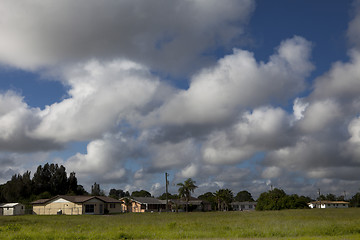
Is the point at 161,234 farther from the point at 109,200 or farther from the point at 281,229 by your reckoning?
the point at 109,200

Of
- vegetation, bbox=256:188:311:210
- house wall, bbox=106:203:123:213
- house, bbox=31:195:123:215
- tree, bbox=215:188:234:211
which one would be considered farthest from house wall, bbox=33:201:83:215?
tree, bbox=215:188:234:211

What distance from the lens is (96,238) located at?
23.7m

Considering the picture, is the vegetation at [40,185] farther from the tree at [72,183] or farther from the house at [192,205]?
the house at [192,205]

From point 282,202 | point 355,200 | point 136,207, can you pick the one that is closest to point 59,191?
point 136,207

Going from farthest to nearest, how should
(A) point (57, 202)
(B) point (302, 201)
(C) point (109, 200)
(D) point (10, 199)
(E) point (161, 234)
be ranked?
(D) point (10, 199) → (B) point (302, 201) → (C) point (109, 200) → (A) point (57, 202) → (E) point (161, 234)

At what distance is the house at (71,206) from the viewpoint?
7694 centimetres

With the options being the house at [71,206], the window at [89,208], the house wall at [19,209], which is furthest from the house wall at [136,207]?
the house wall at [19,209]

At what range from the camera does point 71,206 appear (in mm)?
77500

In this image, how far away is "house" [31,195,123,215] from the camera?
3029 inches

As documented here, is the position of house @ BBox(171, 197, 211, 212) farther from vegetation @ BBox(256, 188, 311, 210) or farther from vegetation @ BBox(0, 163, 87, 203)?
vegetation @ BBox(0, 163, 87, 203)

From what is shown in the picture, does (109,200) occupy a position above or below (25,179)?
below

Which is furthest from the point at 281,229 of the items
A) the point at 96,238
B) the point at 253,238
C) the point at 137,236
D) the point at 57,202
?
the point at 57,202

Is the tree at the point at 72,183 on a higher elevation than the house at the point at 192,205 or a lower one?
higher

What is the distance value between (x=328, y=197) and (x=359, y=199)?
2522 cm
